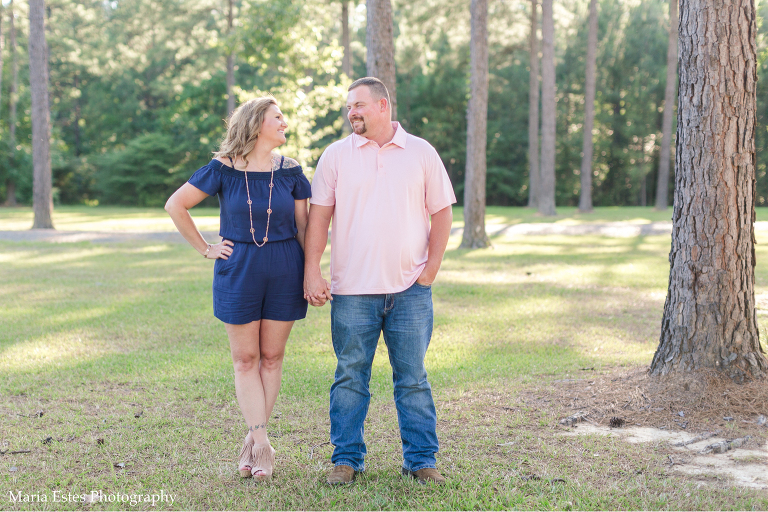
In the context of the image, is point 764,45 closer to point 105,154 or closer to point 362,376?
point 362,376

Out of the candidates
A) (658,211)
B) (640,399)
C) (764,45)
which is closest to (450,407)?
(640,399)

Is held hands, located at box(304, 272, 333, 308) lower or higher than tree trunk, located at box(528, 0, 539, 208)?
lower

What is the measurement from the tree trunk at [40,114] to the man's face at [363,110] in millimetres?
18037

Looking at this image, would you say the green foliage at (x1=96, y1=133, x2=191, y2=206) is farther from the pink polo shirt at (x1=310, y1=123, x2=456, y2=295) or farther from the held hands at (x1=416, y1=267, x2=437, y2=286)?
the held hands at (x1=416, y1=267, x2=437, y2=286)

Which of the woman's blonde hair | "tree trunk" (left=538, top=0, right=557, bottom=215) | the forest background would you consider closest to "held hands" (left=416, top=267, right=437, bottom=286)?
the woman's blonde hair

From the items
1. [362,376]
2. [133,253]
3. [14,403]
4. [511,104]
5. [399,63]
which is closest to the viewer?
[362,376]

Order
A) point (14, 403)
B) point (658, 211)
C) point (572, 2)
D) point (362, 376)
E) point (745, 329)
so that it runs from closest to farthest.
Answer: point (362, 376)
point (745, 329)
point (14, 403)
point (658, 211)
point (572, 2)

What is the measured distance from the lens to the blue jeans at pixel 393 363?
3.40 metres

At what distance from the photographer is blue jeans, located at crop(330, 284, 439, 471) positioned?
340 cm

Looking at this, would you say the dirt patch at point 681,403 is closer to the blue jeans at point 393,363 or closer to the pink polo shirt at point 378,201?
the blue jeans at point 393,363

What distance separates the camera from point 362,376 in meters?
3.49

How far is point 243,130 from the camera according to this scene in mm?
3477

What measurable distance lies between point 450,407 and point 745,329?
Result: 2085 millimetres

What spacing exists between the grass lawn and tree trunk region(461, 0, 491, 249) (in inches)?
174
